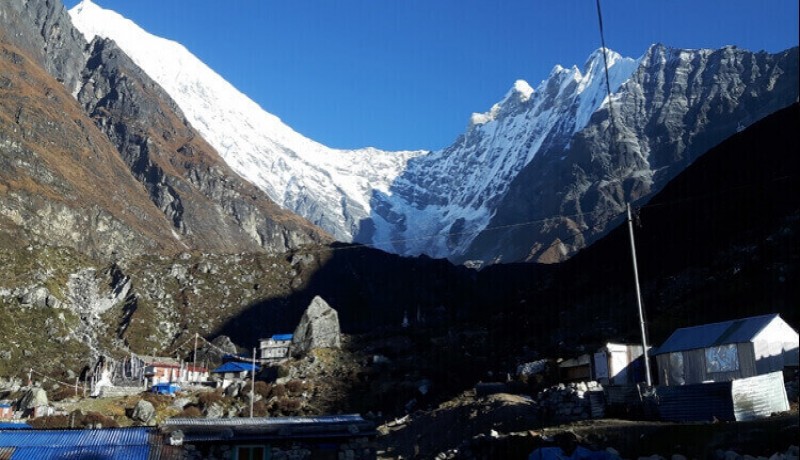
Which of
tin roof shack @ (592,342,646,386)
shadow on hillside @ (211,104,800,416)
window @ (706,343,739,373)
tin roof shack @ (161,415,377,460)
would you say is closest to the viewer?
tin roof shack @ (161,415,377,460)

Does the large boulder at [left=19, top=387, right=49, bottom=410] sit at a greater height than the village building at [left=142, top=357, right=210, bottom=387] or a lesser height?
lesser

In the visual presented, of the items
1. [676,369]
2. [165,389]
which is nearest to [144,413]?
[165,389]

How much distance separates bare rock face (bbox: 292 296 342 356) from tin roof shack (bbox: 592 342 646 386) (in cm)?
5274

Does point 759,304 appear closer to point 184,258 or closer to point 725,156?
point 725,156

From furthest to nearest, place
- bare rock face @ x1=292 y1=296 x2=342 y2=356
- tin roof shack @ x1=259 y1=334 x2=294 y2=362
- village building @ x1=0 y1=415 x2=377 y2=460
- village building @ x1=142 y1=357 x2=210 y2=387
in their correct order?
tin roof shack @ x1=259 y1=334 x2=294 y2=362, bare rock face @ x1=292 y1=296 x2=342 y2=356, village building @ x1=142 y1=357 x2=210 y2=387, village building @ x1=0 y1=415 x2=377 y2=460

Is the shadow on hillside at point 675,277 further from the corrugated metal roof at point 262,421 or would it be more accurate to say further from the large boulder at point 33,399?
the large boulder at point 33,399

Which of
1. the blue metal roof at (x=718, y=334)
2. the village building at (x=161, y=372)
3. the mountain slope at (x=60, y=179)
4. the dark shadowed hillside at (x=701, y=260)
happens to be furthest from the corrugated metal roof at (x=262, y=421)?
the mountain slope at (x=60, y=179)

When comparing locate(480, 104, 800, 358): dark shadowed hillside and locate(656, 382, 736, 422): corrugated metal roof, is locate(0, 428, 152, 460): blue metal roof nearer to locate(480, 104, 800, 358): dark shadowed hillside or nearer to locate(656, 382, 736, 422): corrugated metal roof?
locate(656, 382, 736, 422): corrugated metal roof

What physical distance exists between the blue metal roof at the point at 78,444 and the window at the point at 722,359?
2271 cm

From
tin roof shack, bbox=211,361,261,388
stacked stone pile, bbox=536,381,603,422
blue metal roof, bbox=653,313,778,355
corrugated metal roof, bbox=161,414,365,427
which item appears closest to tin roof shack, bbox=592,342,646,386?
blue metal roof, bbox=653,313,778,355

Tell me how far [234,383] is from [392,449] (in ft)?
130

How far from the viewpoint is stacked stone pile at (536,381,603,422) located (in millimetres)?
30094

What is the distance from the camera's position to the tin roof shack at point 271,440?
81.5 feet

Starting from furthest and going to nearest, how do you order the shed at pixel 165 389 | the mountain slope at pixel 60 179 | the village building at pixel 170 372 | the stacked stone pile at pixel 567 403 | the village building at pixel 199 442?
the mountain slope at pixel 60 179, the village building at pixel 170 372, the shed at pixel 165 389, the stacked stone pile at pixel 567 403, the village building at pixel 199 442
